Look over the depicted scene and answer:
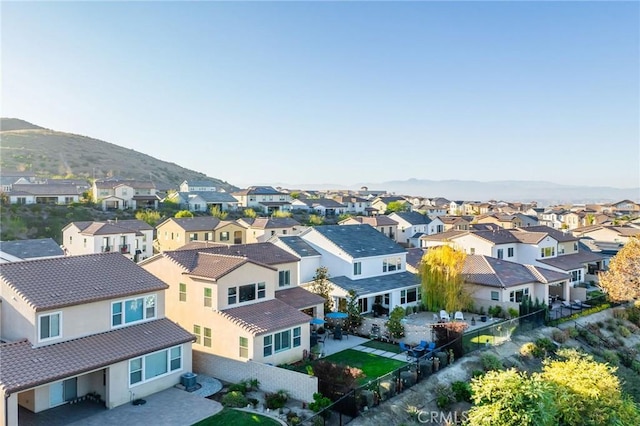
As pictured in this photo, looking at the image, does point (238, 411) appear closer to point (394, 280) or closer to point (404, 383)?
point (404, 383)

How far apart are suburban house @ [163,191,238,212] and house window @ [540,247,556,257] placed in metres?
68.9

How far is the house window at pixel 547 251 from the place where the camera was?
4957 centimetres

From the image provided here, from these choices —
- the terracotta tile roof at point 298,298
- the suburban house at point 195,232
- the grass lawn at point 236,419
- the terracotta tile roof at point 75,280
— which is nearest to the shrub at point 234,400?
the grass lawn at point 236,419

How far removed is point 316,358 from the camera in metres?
27.4

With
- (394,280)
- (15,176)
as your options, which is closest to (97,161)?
(15,176)

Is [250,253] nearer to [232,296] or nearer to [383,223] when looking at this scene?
[232,296]

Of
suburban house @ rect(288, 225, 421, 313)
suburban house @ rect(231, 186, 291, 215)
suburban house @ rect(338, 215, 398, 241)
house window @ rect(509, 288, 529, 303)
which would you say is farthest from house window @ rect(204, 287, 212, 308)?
suburban house @ rect(231, 186, 291, 215)

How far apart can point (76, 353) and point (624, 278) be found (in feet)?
146

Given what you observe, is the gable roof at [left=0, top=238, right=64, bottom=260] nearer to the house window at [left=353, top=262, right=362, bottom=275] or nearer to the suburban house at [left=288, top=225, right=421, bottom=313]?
the suburban house at [left=288, top=225, right=421, bottom=313]

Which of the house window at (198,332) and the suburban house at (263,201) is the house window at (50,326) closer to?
the house window at (198,332)

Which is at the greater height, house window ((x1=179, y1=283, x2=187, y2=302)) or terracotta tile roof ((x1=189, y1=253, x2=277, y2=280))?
terracotta tile roof ((x1=189, y1=253, x2=277, y2=280))

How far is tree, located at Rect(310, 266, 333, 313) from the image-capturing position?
35.8 meters

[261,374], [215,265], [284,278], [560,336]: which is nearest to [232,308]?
[215,265]

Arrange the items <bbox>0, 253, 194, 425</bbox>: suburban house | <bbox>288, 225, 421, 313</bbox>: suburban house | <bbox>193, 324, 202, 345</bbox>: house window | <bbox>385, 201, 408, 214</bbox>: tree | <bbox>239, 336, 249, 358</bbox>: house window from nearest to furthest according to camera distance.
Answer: <bbox>0, 253, 194, 425</bbox>: suburban house
<bbox>239, 336, 249, 358</bbox>: house window
<bbox>193, 324, 202, 345</bbox>: house window
<bbox>288, 225, 421, 313</bbox>: suburban house
<bbox>385, 201, 408, 214</bbox>: tree
